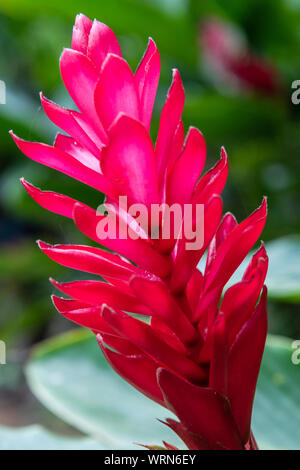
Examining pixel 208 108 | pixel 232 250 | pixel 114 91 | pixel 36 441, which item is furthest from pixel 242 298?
pixel 208 108

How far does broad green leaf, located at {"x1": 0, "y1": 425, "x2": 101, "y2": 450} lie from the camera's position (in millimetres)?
592

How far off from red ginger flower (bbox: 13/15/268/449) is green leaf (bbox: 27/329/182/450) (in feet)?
0.69

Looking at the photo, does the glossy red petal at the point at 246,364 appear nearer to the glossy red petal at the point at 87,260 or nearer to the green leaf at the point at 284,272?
the glossy red petal at the point at 87,260

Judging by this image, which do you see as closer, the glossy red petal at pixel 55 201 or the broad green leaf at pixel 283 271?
the glossy red petal at pixel 55 201

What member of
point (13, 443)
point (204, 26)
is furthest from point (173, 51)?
point (13, 443)

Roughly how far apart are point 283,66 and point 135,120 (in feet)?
4.42

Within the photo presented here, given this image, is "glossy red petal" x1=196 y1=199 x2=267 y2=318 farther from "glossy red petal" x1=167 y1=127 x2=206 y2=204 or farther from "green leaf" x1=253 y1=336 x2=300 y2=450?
"green leaf" x1=253 y1=336 x2=300 y2=450

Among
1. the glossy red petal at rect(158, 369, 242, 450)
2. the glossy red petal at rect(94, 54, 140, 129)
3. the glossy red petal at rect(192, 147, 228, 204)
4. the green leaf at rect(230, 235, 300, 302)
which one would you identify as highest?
the glossy red petal at rect(94, 54, 140, 129)

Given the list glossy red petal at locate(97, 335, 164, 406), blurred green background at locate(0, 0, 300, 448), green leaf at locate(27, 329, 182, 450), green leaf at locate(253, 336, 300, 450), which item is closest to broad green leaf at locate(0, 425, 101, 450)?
green leaf at locate(27, 329, 182, 450)

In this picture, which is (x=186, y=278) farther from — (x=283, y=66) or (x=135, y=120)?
(x=283, y=66)

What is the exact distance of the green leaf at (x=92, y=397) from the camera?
56 cm

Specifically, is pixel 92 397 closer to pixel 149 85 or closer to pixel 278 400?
pixel 278 400

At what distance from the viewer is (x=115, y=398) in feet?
2.08

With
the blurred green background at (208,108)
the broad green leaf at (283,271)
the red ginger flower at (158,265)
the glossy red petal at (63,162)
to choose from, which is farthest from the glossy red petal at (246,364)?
the blurred green background at (208,108)
